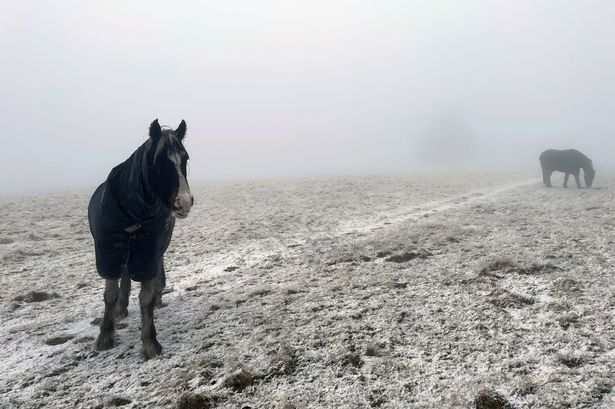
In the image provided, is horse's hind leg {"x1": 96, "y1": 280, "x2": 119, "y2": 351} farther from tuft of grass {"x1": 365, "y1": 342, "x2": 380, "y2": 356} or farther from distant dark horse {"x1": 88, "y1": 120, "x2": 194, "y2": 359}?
tuft of grass {"x1": 365, "y1": 342, "x2": 380, "y2": 356}

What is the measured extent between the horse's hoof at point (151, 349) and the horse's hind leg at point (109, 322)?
2.46 ft

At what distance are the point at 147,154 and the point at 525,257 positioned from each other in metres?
7.83

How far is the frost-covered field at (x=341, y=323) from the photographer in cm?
393

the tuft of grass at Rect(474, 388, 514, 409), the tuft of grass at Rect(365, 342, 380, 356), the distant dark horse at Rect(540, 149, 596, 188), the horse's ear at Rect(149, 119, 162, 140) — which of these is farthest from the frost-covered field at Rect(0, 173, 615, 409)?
the distant dark horse at Rect(540, 149, 596, 188)

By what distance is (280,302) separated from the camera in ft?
21.9

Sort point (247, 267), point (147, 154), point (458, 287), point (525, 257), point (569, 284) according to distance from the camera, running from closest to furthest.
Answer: point (147, 154)
point (569, 284)
point (458, 287)
point (525, 257)
point (247, 267)

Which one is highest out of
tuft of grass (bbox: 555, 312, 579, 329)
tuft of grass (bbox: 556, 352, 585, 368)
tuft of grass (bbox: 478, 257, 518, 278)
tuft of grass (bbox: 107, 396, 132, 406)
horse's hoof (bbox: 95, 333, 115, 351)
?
tuft of grass (bbox: 478, 257, 518, 278)

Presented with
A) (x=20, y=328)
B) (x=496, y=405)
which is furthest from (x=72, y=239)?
(x=496, y=405)

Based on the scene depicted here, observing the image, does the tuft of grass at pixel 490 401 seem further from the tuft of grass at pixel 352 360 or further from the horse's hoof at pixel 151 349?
the horse's hoof at pixel 151 349

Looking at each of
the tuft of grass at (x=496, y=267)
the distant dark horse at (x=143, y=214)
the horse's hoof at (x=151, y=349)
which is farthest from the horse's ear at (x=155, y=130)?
the tuft of grass at (x=496, y=267)

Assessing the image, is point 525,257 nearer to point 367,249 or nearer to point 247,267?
point 367,249

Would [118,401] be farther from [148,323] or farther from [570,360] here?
[570,360]

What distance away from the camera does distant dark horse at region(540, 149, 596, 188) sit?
22672mm

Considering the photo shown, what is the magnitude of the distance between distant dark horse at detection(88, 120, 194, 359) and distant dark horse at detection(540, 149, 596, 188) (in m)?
25.7
